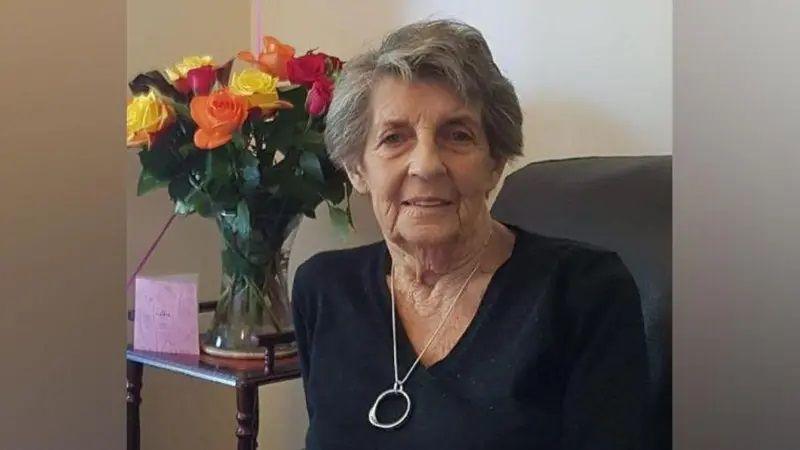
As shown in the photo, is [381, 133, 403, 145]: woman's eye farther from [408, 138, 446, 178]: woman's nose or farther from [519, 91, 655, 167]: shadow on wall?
[519, 91, 655, 167]: shadow on wall

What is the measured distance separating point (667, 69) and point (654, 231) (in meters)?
0.38

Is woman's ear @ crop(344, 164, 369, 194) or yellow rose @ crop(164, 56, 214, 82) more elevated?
yellow rose @ crop(164, 56, 214, 82)

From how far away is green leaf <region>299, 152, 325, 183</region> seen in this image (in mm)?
1524

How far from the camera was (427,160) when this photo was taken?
1051 mm

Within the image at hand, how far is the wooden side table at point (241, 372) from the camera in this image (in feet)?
4.92

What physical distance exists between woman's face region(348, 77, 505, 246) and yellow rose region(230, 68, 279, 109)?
17.7 inches

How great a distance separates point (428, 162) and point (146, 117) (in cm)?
64

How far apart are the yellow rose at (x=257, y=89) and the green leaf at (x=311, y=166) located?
0.32 feet

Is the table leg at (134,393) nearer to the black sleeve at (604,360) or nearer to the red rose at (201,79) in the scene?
the red rose at (201,79)

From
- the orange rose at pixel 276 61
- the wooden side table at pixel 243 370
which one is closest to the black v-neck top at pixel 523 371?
the wooden side table at pixel 243 370
